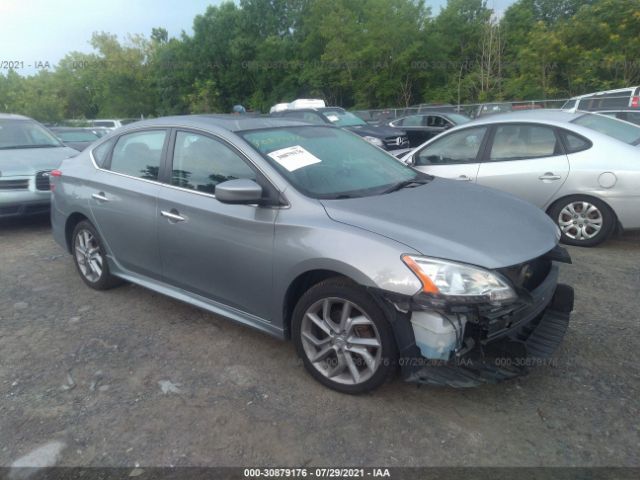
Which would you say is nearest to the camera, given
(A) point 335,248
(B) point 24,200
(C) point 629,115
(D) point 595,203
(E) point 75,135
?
(A) point 335,248

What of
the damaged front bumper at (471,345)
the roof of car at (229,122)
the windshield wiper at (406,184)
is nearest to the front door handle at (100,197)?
the roof of car at (229,122)

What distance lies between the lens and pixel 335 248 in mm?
2881

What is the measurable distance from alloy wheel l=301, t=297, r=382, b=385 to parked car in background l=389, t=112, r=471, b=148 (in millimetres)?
11915

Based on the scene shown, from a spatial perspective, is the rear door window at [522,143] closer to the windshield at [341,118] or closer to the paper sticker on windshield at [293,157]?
the paper sticker on windshield at [293,157]

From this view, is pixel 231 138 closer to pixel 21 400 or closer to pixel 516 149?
pixel 21 400

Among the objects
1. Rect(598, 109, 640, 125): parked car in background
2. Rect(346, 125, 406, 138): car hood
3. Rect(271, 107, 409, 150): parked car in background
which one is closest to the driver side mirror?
Rect(271, 107, 409, 150): parked car in background

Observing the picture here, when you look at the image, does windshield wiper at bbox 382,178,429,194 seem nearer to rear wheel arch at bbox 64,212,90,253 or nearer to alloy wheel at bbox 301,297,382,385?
alloy wheel at bbox 301,297,382,385

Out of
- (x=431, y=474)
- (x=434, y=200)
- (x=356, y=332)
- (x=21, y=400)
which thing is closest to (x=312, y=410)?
(x=356, y=332)

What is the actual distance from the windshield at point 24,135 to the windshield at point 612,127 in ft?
Result: 24.9

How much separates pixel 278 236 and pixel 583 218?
396cm

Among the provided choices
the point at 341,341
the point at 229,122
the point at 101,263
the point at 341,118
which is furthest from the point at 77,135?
the point at 341,341

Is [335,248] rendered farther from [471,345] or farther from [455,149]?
[455,149]

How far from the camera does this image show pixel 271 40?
46500mm

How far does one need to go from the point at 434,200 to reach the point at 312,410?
5.11 ft
